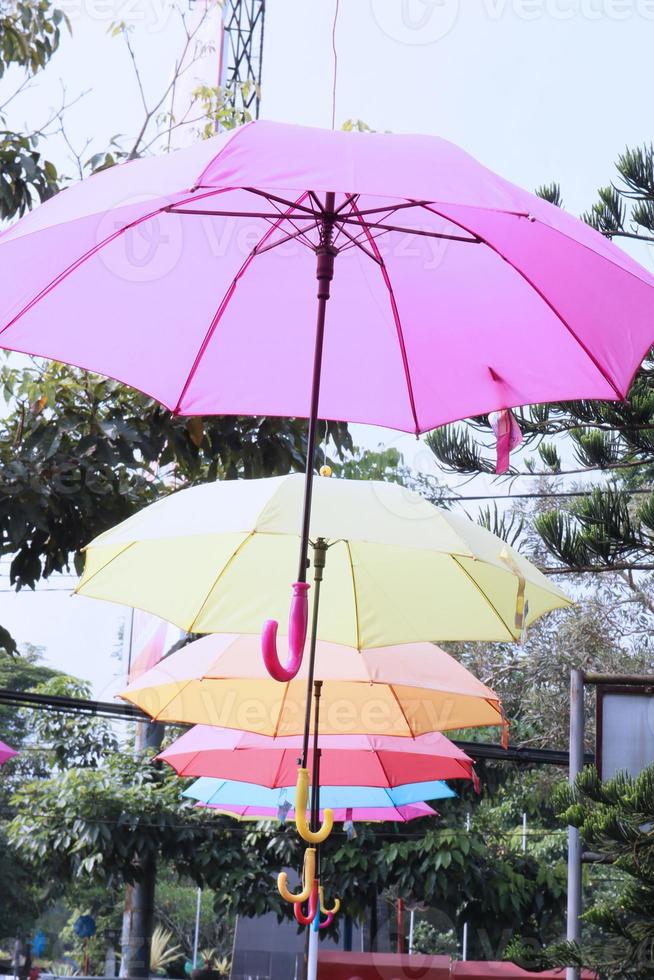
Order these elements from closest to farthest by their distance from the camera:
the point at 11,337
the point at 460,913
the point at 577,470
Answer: the point at 11,337
the point at 577,470
the point at 460,913

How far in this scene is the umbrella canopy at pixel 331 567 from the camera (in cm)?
370

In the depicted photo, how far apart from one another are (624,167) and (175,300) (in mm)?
5535

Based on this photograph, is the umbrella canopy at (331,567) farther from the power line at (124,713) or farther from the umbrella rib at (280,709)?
the power line at (124,713)

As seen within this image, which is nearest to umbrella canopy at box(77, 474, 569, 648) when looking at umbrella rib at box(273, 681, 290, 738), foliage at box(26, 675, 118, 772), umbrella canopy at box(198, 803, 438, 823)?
umbrella rib at box(273, 681, 290, 738)

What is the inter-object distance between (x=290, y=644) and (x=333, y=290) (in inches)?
46.0

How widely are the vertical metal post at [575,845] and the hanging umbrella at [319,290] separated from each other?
1800 mm

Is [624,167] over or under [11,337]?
over

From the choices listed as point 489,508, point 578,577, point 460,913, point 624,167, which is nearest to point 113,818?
point 460,913

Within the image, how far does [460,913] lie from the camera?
10.6 meters

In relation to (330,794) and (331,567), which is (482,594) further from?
(330,794)

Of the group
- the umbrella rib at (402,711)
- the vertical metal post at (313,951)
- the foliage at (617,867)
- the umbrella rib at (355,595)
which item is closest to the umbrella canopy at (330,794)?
the umbrella rib at (402,711)

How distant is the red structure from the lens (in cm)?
753

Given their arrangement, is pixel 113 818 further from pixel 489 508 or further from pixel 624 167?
pixel 624 167

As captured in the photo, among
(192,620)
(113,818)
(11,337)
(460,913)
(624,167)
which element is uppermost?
(624,167)
